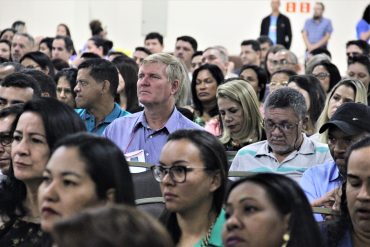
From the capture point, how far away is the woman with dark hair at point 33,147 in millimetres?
3445

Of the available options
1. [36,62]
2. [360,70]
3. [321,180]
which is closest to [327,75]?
[360,70]

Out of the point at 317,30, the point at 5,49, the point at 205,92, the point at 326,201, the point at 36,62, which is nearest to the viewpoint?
the point at 326,201

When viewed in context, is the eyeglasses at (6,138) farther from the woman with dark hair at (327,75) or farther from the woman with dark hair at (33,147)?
the woman with dark hair at (327,75)

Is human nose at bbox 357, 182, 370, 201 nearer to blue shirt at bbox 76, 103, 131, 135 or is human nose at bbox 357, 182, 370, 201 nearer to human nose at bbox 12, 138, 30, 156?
human nose at bbox 12, 138, 30, 156

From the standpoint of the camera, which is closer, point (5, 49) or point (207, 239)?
point (207, 239)

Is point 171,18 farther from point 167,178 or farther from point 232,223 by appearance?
point 232,223

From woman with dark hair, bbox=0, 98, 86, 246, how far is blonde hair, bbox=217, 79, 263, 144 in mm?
2318

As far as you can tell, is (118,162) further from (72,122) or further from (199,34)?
(199,34)

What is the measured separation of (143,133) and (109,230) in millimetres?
3358

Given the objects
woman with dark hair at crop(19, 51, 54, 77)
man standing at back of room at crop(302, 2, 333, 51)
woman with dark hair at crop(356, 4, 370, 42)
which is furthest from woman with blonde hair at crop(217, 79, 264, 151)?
man standing at back of room at crop(302, 2, 333, 51)

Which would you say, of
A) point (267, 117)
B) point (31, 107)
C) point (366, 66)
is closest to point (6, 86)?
point (267, 117)

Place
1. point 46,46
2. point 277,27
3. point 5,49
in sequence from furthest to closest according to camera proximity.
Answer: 1. point 277,27
2. point 46,46
3. point 5,49

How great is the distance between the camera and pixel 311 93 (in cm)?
683

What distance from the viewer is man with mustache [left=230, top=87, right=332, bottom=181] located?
194 inches
